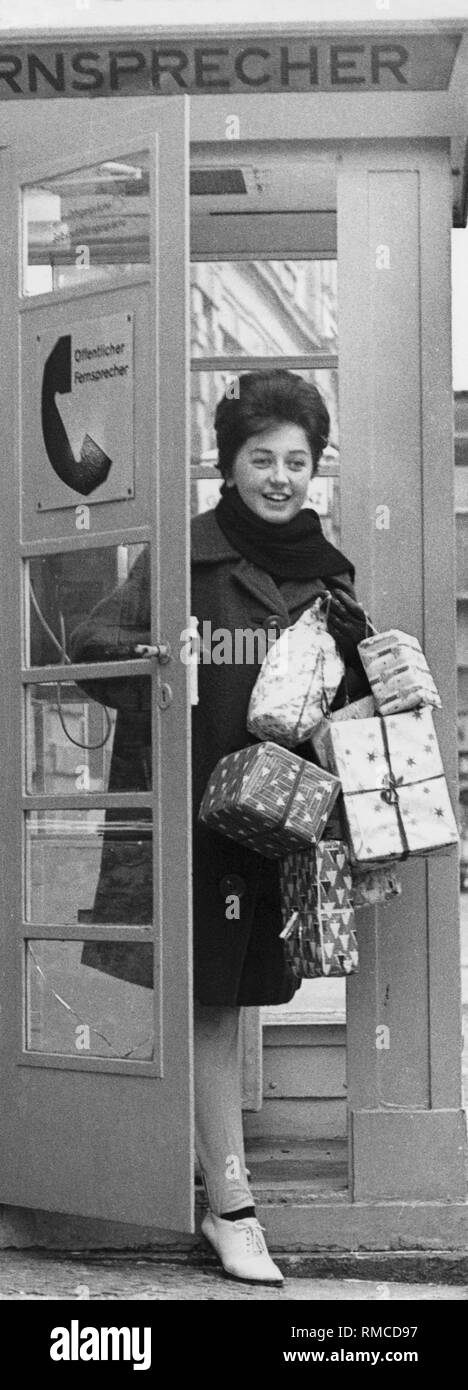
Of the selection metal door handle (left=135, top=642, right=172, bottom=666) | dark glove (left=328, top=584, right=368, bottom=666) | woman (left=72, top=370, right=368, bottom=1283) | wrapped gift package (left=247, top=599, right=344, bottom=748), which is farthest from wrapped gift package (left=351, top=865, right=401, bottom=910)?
metal door handle (left=135, top=642, right=172, bottom=666)

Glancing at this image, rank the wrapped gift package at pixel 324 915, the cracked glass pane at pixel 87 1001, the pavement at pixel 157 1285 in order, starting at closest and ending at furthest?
the wrapped gift package at pixel 324 915 → the pavement at pixel 157 1285 → the cracked glass pane at pixel 87 1001

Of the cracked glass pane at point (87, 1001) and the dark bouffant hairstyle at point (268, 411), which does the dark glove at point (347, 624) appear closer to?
the dark bouffant hairstyle at point (268, 411)

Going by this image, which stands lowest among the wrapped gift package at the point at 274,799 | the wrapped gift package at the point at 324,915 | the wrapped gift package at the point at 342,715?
the wrapped gift package at the point at 324,915

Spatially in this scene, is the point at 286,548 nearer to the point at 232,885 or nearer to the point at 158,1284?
the point at 232,885

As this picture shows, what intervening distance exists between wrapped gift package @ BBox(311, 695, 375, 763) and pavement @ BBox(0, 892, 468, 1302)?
1.15m


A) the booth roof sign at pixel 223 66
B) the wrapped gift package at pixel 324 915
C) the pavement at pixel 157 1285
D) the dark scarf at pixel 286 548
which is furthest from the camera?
the booth roof sign at pixel 223 66

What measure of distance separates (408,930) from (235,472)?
1.12 meters

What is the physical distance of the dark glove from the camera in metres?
4.12

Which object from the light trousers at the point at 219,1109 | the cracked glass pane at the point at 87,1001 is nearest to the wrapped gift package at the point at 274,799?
the cracked glass pane at the point at 87,1001

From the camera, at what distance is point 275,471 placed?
4297mm

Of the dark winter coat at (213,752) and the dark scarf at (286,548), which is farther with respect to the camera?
the dark scarf at (286,548)

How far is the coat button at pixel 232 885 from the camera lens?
416 centimetres

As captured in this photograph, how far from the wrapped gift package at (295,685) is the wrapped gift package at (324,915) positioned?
25cm

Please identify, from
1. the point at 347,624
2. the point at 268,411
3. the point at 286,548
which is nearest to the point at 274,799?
the point at 347,624
